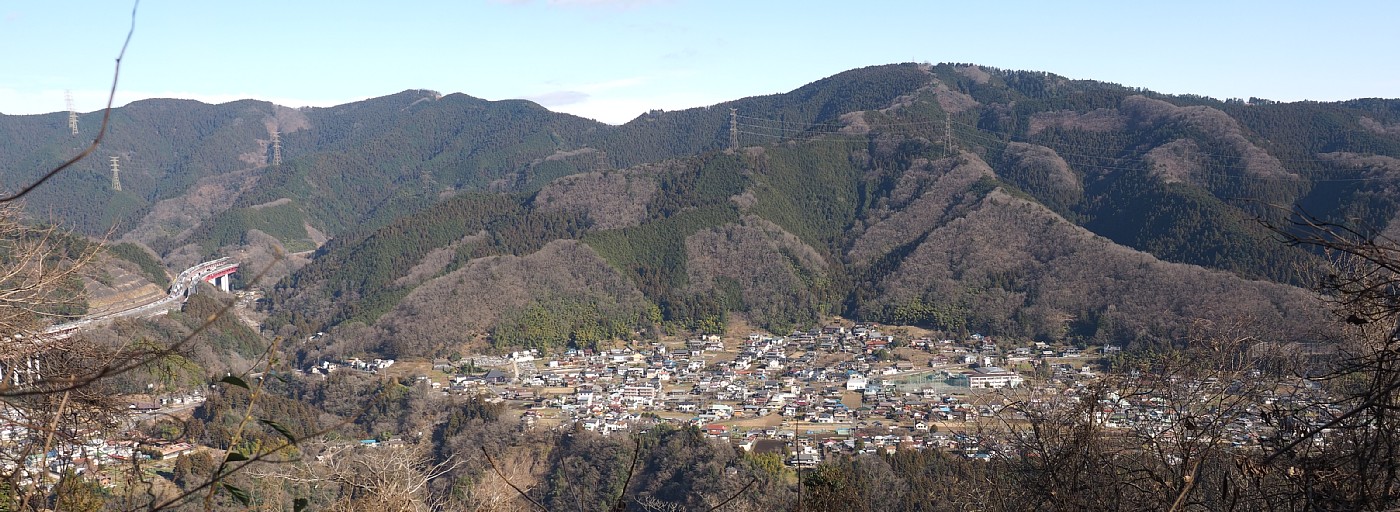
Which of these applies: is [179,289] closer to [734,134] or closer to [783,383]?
[783,383]

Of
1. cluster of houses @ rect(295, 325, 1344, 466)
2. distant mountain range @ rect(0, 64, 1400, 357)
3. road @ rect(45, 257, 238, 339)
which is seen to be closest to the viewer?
cluster of houses @ rect(295, 325, 1344, 466)

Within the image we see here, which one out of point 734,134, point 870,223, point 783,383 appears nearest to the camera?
point 783,383

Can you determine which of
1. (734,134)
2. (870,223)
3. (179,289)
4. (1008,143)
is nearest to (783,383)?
(870,223)

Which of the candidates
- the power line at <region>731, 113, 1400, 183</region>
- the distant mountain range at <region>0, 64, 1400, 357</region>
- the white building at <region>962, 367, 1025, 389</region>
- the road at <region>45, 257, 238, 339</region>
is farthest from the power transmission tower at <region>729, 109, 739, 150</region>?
the white building at <region>962, 367, 1025, 389</region>

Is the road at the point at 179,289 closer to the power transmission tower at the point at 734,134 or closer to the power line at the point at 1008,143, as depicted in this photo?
the power transmission tower at the point at 734,134

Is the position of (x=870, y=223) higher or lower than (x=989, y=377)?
higher

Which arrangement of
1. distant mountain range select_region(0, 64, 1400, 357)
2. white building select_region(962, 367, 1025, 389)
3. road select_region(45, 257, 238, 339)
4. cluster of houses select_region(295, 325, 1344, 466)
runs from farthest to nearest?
distant mountain range select_region(0, 64, 1400, 357), road select_region(45, 257, 238, 339), white building select_region(962, 367, 1025, 389), cluster of houses select_region(295, 325, 1344, 466)

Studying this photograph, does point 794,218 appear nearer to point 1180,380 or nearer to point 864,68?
point 864,68

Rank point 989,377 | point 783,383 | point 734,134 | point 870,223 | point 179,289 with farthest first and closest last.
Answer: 1. point 734,134
2. point 870,223
3. point 179,289
4. point 783,383
5. point 989,377

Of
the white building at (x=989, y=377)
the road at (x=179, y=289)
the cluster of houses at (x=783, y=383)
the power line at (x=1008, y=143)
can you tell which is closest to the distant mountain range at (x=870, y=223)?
the power line at (x=1008, y=143)

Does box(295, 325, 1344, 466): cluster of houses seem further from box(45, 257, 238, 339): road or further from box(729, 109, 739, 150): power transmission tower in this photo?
box(729, 109, 739, 150): power transmission tower
